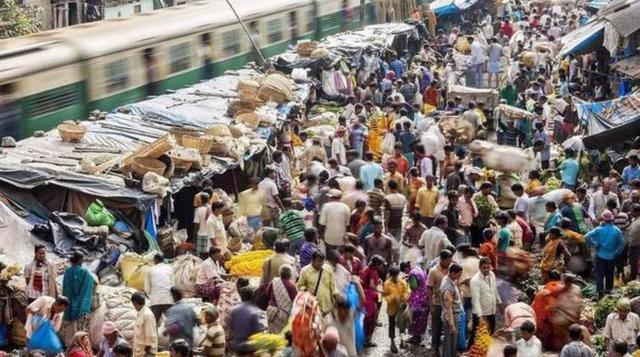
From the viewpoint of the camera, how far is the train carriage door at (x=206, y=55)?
23438 mm

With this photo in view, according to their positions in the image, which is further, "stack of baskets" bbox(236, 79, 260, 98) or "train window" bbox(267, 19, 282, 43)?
"train window" bbox(267, 19, 282, 43)

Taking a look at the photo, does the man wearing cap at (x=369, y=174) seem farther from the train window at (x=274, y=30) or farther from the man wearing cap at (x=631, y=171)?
the train window at (x=274, y=30)

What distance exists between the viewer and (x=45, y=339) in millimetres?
10484

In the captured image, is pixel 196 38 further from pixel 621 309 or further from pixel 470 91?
pixel 621 309

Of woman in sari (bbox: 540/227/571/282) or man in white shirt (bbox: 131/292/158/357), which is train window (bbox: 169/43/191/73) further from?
man in white shirt (bbox: 131/292/158/357)

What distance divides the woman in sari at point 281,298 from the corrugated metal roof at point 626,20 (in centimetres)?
1100

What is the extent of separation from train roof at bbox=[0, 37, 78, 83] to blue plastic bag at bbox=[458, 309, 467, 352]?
28.2 ft

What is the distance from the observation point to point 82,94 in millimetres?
18609

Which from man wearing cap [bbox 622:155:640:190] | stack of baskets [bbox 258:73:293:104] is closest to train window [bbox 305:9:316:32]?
stack of baskets [bbox 258:73:293:104]

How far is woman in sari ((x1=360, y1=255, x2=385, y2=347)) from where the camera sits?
11.6 metres

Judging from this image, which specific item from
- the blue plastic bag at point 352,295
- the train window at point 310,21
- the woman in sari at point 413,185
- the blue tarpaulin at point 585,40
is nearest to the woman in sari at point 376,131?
the woman in sari at point 413,185

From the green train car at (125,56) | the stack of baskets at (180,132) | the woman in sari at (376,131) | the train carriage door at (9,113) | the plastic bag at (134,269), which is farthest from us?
the woman in sari at (376,131)

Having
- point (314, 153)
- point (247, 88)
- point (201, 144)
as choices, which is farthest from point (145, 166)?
point (247, 88)

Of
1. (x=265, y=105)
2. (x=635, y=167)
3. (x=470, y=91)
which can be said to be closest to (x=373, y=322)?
(x=635, y=167)
